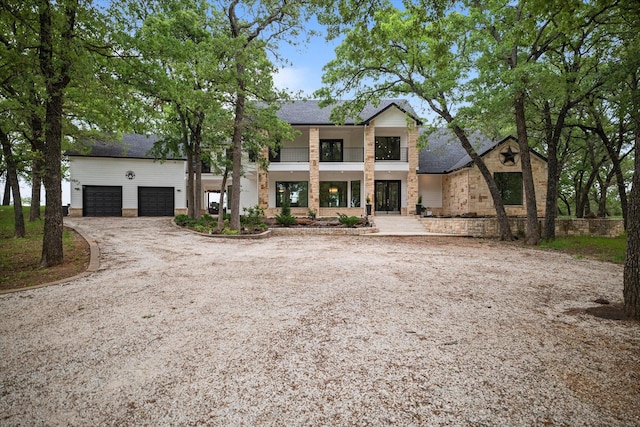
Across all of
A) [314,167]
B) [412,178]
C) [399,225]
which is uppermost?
[314,167]

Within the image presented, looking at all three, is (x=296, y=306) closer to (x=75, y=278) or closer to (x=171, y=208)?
(x=75, y=278)

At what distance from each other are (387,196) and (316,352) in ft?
65.7

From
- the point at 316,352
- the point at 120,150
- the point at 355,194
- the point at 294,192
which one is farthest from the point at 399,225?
the point at 120,150

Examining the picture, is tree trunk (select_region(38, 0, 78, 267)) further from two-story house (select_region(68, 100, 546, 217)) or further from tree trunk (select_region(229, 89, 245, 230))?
two-story house (select_region(68, 100, 546, 217))

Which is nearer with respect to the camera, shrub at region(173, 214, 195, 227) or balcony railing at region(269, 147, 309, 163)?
shrub at region(173, 214, 195, 227)

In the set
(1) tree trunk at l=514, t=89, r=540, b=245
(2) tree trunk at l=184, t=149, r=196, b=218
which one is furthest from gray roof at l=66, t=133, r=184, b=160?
(1) tree trunk at l=514, t=89, r=540, b=245

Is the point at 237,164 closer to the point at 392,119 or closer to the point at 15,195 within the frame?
the point at 15,195

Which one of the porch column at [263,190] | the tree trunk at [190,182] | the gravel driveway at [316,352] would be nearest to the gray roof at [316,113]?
the porch column at [263,190]

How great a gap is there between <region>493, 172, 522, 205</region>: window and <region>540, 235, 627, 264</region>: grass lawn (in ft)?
23.8

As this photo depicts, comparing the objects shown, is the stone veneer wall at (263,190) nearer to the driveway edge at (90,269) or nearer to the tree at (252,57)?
the tree at (252,57)

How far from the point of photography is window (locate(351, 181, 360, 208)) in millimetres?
21922

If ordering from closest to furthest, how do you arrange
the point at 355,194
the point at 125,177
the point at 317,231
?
the point at 317,231, the point at 125,177, the point at 355,194

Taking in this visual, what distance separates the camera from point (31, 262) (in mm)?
7129

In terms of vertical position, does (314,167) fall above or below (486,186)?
above
